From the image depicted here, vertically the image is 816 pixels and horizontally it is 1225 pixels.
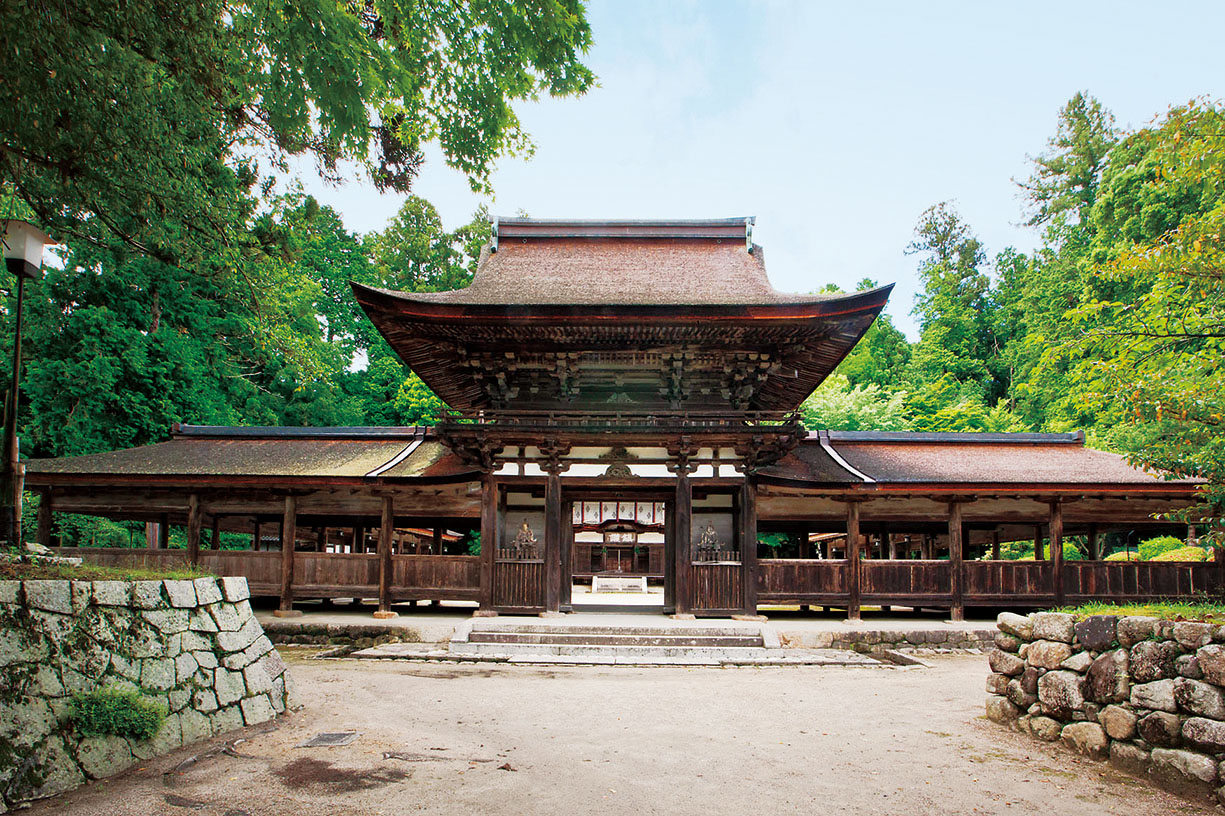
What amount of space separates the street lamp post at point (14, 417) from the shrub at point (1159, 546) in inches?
964

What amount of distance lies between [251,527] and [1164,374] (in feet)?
71.7

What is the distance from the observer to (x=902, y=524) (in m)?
17.7

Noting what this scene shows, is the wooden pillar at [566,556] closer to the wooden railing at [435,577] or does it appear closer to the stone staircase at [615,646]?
the stone staircase at [615,646]

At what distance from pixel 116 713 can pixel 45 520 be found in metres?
12.3

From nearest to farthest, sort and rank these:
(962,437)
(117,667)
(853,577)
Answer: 1. (117,667)
2. (853,577)
3. (962,437)

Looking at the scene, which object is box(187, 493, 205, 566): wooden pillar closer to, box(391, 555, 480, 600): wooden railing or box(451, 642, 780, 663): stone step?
box(391, 555, 480, 600): wooden railing

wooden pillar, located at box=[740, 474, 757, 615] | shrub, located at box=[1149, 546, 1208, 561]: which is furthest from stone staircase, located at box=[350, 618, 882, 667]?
shrub, located at box=[1149, 546, 1208, 561]

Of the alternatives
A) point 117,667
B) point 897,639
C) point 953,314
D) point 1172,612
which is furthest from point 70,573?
point 953,314

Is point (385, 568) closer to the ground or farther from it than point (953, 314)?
closer to the ground

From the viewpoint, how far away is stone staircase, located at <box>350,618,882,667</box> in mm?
10820

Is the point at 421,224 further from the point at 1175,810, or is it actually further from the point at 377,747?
the point at 1175,810

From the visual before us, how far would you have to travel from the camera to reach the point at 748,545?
45.0 ft

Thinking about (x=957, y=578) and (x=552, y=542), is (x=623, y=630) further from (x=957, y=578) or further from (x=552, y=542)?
(x=957, y=578)

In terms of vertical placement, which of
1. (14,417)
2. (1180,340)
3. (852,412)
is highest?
(852,412)
